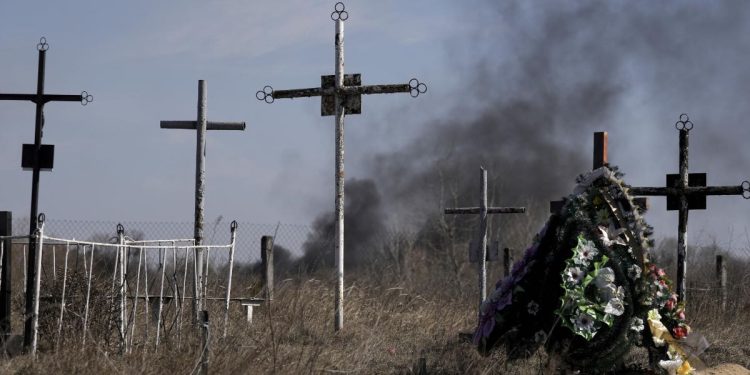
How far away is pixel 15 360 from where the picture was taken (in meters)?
9.32

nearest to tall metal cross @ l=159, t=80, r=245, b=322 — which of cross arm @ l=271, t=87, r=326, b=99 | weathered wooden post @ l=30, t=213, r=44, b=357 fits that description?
cross arm @ l=271, t=87, r=326, b=99

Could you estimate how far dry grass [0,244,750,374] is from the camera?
824 cm

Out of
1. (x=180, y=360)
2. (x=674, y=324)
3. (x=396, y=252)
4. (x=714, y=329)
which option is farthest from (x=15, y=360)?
(x=396, y=252)

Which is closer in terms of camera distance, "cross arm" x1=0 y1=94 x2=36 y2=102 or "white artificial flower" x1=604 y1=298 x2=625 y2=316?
"white artificial flower" x1=604 y1=298 x2=625 y2=316

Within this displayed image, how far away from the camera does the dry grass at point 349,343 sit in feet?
27.0

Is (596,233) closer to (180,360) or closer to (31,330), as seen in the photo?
(180,360)

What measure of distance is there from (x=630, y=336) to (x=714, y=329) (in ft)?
19.6

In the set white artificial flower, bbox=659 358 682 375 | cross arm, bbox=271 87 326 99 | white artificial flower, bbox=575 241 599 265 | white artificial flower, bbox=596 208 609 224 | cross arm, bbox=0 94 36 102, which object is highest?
cross arm, bbox=271 87 326 99

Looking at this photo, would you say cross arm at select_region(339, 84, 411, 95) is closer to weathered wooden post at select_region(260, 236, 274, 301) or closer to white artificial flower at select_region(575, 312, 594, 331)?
weathered wooden post at select_region(260, 236, 274, 301)

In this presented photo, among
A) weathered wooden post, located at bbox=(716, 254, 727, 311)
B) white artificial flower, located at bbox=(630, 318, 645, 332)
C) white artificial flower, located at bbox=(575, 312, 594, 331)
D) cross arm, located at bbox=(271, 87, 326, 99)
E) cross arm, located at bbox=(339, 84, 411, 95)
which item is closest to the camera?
white artificial flower, located at bbox=(575, 312, 594, 331)

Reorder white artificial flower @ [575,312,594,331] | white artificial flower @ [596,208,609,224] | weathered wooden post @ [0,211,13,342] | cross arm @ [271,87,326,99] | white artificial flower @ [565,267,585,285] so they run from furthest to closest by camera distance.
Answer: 1. cross arm @ [271,87,326,99]
2. weathered wooden post @ [0,211,13,342]
3. white artificial flower @ [596,208,609,224]
4. white artificial flower @ [565,267,585,285]
5. white artificial flower @ [575,312,594,331]

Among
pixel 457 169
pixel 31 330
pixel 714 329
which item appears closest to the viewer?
pixel 31 330

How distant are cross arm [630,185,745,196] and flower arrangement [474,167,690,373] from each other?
154 inches

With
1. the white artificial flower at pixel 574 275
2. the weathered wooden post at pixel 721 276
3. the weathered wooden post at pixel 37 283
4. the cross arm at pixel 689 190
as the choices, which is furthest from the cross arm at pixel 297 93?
the weathered wooden post at pixel 721 276
